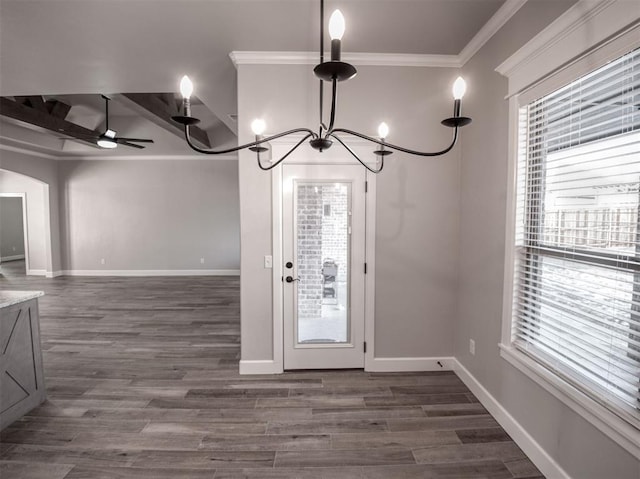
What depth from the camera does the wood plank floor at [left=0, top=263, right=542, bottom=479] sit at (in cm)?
178

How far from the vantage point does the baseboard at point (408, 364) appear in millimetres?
2828

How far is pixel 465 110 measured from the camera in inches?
101

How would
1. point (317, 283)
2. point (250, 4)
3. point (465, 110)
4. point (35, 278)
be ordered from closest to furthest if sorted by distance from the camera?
point (250, 4) < point (465, 110) < point (317, 283) < point (35, 278)

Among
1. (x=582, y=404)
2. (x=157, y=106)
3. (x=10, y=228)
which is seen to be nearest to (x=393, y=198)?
(x=582, y=404)

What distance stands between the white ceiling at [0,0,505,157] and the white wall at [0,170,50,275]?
5829mm

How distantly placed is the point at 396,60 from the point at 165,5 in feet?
6.05

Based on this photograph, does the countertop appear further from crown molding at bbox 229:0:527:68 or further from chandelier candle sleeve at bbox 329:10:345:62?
chandelier candle sleeve at bbox 329:10:345:62

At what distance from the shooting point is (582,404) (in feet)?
4.83

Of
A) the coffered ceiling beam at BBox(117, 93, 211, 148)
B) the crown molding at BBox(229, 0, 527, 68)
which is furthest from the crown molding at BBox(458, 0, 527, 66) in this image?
the coffered ceiling beam at BBox(117, 93, 211, 148)

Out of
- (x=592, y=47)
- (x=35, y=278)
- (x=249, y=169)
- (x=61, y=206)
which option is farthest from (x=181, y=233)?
(x=592, y=47)

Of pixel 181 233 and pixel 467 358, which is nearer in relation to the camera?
pixel 467 358

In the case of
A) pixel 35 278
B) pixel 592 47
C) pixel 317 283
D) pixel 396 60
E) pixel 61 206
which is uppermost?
pixel 396 60

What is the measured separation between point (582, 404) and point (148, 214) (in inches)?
320

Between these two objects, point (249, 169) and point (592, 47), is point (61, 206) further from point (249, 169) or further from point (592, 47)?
point (592, 47)
